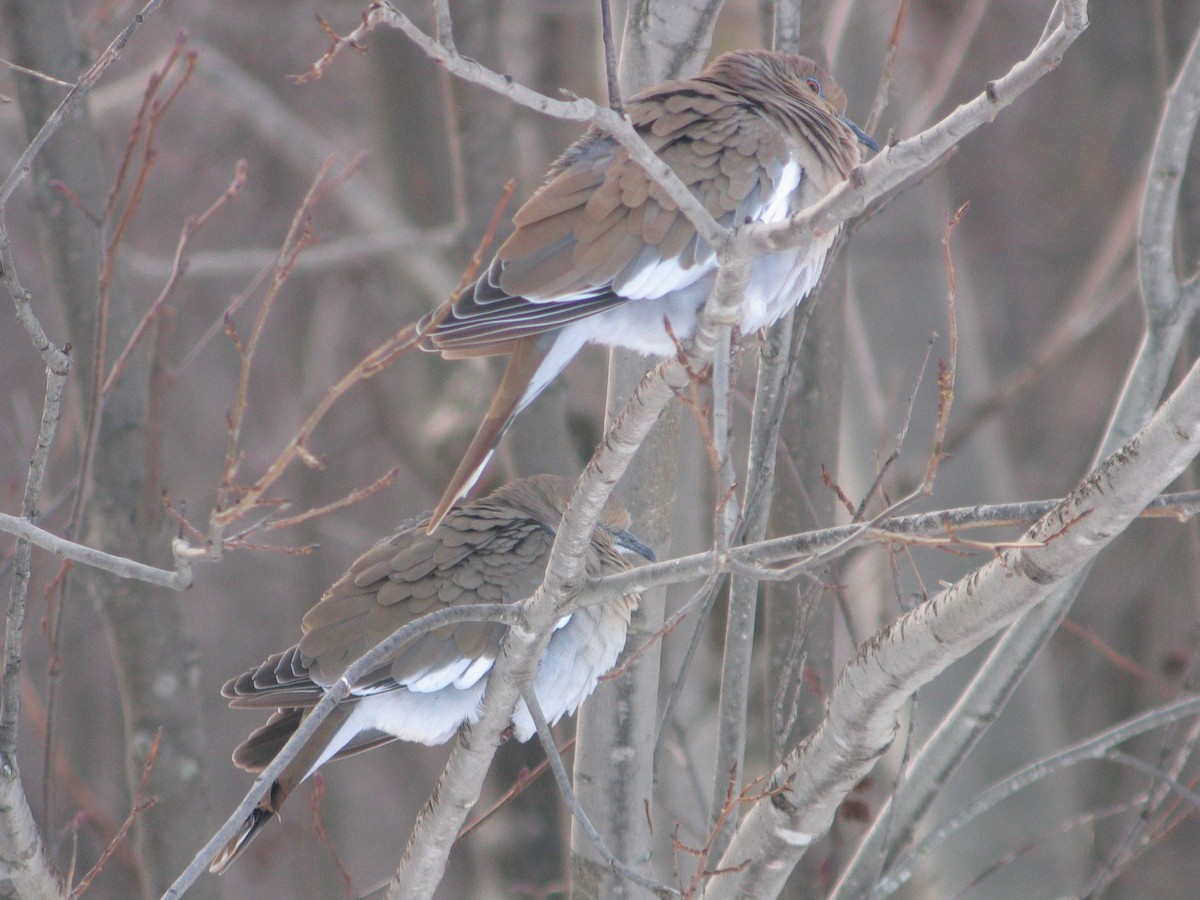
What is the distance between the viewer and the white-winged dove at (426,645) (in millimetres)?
2879

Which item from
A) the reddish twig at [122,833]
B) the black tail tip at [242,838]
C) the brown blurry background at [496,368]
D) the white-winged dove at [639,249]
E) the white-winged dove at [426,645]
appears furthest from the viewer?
the brown blurry background at [496,368]

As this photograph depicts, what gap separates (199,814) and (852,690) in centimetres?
206

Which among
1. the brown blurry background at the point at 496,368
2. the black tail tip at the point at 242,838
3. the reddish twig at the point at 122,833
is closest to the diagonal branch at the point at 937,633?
the brown blurry background at the point at 496,368

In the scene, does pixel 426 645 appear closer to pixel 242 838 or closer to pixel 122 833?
pixel 242 838

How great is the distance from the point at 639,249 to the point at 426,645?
1021 mm

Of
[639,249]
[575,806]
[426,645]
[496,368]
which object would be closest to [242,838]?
[426,645]

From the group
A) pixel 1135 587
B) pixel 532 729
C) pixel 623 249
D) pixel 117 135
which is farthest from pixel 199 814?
pixel 117 135

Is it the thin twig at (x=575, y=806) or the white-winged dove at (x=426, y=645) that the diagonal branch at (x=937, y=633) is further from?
the white-winged dove at (x=426, y=645)

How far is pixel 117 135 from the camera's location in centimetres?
857

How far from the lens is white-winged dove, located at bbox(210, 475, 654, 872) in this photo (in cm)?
288

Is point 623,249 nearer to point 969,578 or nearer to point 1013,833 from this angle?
point 969,578

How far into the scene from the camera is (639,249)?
103 inches

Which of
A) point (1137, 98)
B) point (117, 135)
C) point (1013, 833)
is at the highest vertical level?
point (117, 135)

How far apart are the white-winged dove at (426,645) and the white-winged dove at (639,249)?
1.54ft
